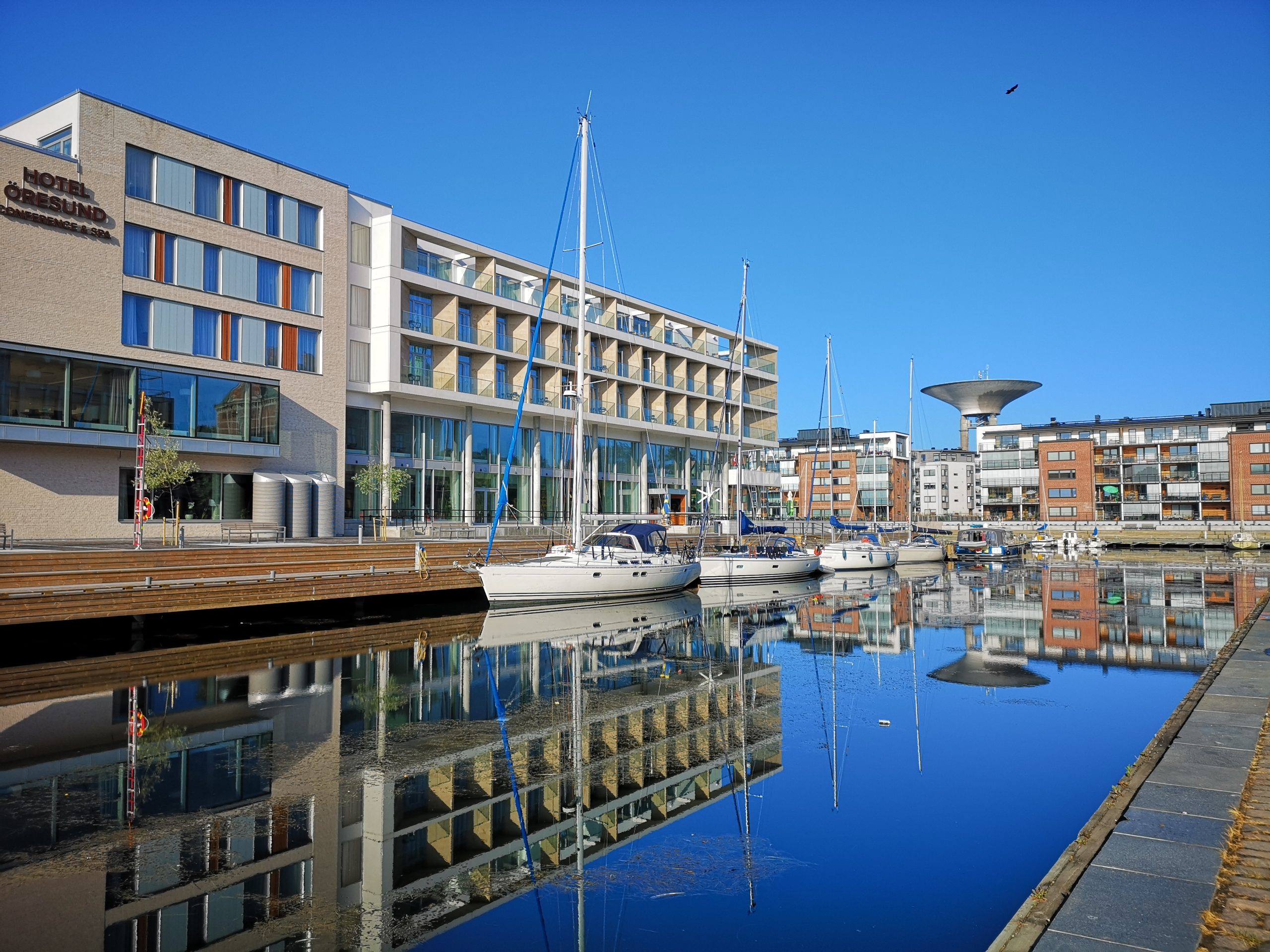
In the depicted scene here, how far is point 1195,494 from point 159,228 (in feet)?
363

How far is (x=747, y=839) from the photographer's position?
28.7ft

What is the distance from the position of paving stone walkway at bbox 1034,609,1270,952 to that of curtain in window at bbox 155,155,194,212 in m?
41.3

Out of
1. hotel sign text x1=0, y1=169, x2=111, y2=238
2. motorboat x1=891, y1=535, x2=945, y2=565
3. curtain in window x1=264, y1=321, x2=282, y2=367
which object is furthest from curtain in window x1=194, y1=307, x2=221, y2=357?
motorboat x1=891, y1=535, x2=945, y2=565

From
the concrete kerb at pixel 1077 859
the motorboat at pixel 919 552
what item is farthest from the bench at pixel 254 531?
the motorboat at pixel 919 552

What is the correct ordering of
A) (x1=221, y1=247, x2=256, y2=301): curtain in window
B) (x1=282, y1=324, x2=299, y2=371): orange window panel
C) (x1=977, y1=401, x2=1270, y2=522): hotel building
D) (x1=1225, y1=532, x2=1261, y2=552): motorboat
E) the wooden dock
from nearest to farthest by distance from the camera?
the wooden dock
(x1=221, y1=247, x2=256, y2=301): curtain in window
(x1=282, y1=324, x2=299, y2=371): orange window panel
(x1=1225, y1=532, x2=1261, y2=552): motorboat
(x1=977, y1=401, x2=1270, y2=522): hotel building

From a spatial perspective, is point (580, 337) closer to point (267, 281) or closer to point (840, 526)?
point (267, 281)

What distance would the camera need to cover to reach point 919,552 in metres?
62.8

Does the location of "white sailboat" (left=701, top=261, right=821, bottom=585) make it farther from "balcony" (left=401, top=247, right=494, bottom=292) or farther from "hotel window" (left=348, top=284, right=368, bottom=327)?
"hotel window" (left=348, top=284, right=368, bottom=327)

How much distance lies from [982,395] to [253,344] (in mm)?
123187

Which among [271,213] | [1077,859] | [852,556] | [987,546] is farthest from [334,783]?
[987,546]

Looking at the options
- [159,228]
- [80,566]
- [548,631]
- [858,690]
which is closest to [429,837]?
[858,690]

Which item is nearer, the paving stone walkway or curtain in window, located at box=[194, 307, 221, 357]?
the paving stone walkway

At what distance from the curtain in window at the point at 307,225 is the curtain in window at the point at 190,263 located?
5.28 metres

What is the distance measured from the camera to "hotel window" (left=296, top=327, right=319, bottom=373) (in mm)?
42406
